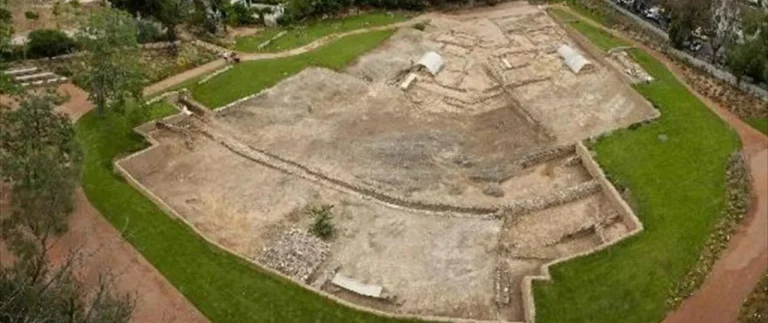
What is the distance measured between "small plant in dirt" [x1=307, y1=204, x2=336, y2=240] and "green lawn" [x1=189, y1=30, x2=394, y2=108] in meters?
14.5

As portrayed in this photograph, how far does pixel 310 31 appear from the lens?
7019cm

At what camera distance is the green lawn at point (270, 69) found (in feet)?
187

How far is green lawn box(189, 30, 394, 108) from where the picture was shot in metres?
57.0

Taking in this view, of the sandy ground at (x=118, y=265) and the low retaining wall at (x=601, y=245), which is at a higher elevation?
the sandy ground at (x=118, y=265)

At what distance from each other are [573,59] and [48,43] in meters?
37.0

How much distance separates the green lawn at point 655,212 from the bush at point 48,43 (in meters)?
35.6

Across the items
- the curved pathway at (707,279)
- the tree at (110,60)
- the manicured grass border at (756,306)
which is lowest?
the manicured grass border at (756,306)

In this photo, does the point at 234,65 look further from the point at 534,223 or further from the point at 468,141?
the point at 534,223

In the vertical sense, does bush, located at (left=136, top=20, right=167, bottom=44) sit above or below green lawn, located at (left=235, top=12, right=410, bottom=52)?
above

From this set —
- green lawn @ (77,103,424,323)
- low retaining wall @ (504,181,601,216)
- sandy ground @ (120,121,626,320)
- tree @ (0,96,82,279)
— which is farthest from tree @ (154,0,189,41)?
low retaining wall @ (504,181,601,216)

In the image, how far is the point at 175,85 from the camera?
57812 mm

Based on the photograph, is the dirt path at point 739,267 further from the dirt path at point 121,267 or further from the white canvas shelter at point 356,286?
the dirt path at point 121,267

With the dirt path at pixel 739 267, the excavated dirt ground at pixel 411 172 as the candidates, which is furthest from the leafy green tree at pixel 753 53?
the dirt path at pixel 739 267

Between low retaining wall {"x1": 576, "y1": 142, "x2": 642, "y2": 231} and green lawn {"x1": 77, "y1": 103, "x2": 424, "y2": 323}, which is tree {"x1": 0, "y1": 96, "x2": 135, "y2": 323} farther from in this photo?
low retaining wall {"x1": 576, "y1": 142, "x2": 642, "y2": 231}
